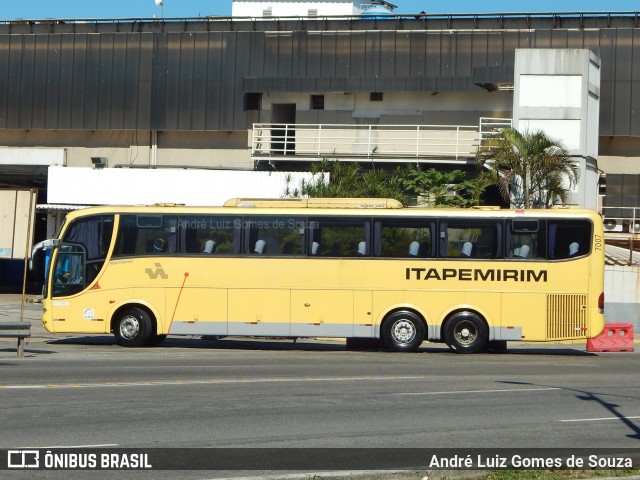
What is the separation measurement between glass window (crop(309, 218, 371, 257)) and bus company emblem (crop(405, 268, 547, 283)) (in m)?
1.43

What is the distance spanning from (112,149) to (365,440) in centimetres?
3488

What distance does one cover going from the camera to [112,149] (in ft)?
148

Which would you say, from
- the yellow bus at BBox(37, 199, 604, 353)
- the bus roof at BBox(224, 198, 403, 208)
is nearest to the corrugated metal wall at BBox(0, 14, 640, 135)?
the bus roof at BBox(224, 198, 403, 208)

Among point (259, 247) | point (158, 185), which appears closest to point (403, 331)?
point (259, 247)

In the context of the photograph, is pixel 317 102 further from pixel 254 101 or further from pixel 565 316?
pixel 565 316

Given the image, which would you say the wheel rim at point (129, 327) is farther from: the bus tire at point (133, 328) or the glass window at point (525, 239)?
the glass window at point (525, 239)

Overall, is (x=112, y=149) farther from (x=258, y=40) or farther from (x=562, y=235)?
(x=562, y=235)

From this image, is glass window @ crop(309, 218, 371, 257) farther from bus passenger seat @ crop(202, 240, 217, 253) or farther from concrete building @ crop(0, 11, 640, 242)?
concrete building @ crop(0, 11, 640, 242)

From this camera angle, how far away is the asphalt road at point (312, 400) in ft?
39.8

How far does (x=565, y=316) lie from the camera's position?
80.6 ft

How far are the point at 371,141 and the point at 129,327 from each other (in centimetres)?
1895

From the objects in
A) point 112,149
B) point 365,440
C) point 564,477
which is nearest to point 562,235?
point 365,440

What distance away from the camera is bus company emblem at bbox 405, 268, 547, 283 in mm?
24641

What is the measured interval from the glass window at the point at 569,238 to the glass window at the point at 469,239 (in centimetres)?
125
